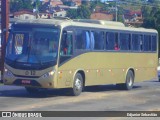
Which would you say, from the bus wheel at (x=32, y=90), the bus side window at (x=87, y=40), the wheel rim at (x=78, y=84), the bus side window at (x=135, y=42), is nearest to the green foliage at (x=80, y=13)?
the bus side window at (x=135, y=42)

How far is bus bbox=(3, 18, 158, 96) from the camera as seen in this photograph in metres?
20.5

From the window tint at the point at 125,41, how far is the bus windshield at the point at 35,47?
5674mm

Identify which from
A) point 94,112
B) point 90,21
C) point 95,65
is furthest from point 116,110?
point 90,21

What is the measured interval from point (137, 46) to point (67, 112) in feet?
40.8

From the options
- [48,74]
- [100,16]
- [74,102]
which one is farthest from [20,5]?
[74,102]

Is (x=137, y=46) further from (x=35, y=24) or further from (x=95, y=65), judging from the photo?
(x=35, y=24)

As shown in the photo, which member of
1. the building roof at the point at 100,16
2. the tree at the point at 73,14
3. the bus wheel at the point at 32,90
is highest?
the bus wheel at the point at 32,90

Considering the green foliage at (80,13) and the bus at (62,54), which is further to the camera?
the green foliage at (80,13)

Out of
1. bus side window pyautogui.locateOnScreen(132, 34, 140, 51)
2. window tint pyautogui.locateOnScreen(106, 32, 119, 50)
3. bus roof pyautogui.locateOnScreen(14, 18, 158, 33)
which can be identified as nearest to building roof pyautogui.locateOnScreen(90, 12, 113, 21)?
bus side window pyautogui.locateOnScreen(132, 34, 140, 51)

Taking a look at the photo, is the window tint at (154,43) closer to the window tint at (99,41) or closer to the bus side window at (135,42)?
the bus side window at (135,42)

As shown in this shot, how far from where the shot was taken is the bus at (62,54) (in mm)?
20484

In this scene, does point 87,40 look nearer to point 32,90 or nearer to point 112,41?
point 112,41

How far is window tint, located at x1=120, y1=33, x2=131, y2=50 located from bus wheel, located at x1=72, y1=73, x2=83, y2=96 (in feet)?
14.4

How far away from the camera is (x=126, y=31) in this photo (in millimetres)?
26344
